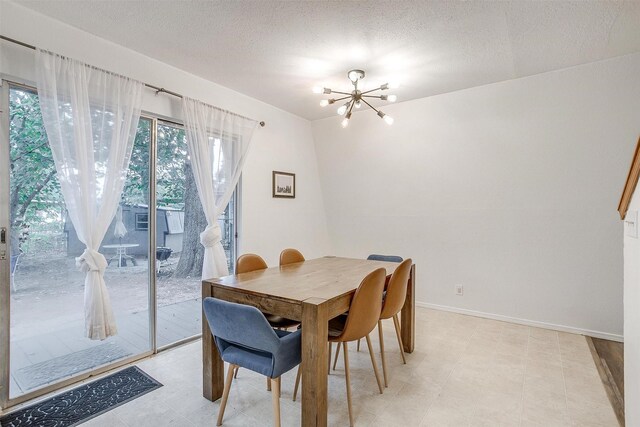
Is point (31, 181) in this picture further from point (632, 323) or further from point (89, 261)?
point (632, 323)

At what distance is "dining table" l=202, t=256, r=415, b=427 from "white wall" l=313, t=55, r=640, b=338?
A: 1.51 metres

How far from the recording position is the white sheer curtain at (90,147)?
2.12m

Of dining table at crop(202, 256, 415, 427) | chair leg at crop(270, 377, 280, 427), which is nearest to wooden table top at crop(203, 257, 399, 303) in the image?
dining table at crop(202, 256, 415, 427)

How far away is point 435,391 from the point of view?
2188mm

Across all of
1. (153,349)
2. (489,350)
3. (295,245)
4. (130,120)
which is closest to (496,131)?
(489,350)

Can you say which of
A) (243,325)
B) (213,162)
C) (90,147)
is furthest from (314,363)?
(213,162)

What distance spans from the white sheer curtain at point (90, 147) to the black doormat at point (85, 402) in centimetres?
35

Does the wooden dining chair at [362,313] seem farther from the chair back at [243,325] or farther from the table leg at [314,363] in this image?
the chair back at [243,325]

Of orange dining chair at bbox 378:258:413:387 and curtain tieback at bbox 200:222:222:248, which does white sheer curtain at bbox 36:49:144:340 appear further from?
orange dining chair at bbox 378:258:413:387

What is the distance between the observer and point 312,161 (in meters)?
4.65

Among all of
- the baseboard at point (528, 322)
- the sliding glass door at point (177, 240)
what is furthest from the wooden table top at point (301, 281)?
the baseboard at point (528, 322)

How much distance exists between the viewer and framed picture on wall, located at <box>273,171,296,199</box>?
3998 millimetres

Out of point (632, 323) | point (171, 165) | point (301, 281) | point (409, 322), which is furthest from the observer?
point (171, 165)

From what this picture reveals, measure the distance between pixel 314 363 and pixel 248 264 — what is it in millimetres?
1204
